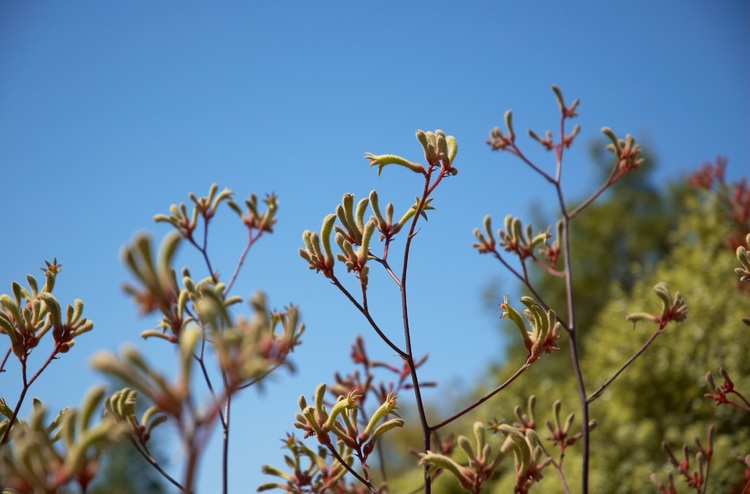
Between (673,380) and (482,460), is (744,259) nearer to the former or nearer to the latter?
(482,460)

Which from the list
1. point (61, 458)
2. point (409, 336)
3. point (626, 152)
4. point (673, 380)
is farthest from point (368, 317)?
point (673, 380)

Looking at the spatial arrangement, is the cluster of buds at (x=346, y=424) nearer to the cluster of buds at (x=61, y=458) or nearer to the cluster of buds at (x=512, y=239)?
the cluster of buds at (x=61, y=458)

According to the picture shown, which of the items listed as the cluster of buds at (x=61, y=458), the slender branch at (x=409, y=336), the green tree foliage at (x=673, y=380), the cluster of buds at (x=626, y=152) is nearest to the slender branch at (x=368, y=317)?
the slender branch at (x=409, y=336)

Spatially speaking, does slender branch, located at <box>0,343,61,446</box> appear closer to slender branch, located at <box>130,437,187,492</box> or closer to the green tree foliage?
slender branch, located at <box>130,437,187,492</box>

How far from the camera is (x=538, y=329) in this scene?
4.96ft

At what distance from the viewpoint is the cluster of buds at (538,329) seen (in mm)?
1497

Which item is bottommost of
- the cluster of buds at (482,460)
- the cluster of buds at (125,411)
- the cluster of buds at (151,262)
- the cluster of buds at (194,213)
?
the cluster of buds at (482,460)

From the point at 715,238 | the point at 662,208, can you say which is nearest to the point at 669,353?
the point at 715,238

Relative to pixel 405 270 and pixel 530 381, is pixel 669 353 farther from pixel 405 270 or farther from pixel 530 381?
pixel 405 270

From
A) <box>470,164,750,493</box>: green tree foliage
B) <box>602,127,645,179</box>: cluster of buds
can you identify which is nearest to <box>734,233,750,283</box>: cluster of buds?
<box>602,127,645,179</box>: cluster of buds

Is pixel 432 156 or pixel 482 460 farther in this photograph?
pixel 432 156

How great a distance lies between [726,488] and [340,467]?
646cm

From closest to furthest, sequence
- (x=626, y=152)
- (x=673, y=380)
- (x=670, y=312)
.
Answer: (x=670, y=312) → (x=626, y=152) → (x=673, y=380)

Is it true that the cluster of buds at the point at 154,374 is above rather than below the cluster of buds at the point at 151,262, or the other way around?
below
